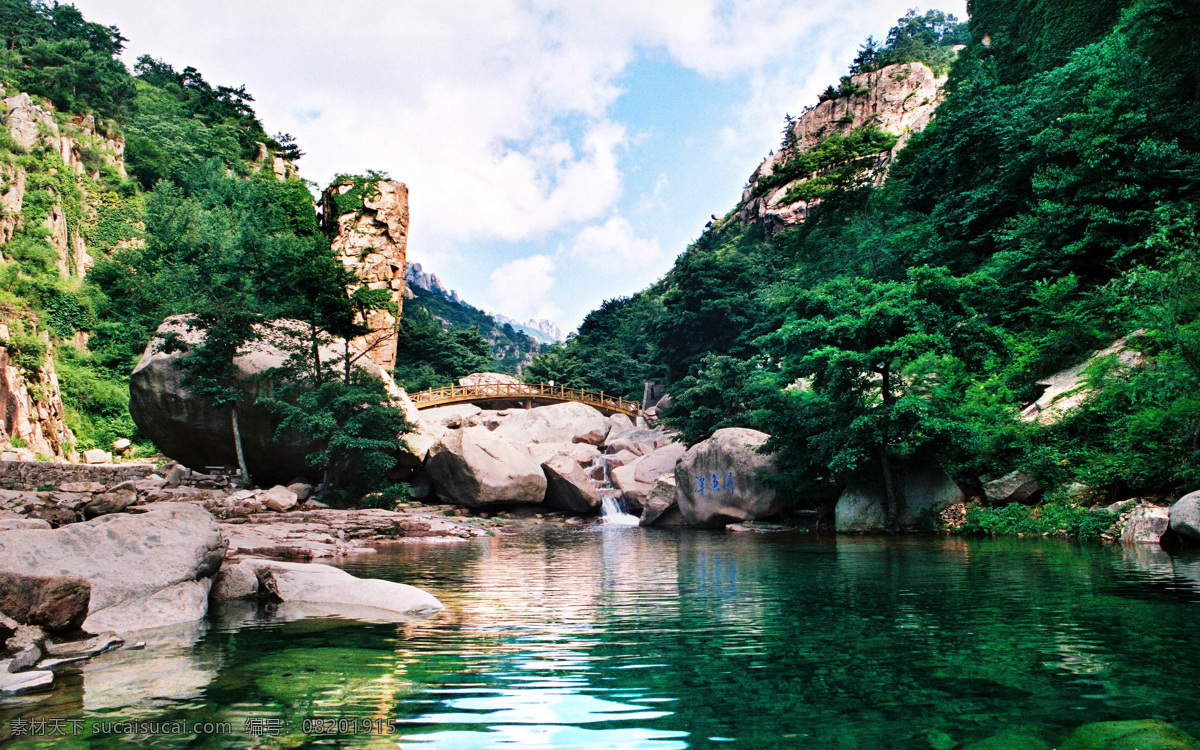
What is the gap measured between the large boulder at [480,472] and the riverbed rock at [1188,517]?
16430mm

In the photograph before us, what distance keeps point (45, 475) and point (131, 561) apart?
12992 mm

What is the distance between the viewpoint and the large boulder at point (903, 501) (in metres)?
13.5

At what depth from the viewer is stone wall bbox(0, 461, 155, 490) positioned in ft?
48.1

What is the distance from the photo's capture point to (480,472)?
20859 mm

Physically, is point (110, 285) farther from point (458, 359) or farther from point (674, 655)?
point (674, 655)

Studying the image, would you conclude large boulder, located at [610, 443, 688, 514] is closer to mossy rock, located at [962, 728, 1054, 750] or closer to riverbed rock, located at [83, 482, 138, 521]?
riverbed rock, located at [83, 482, 138, 521]

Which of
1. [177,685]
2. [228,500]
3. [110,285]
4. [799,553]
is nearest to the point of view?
[177,685]

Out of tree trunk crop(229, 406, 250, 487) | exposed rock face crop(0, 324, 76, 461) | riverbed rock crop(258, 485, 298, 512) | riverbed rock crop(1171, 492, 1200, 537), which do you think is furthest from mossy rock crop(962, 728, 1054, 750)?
exposed rock face crop(0, 324, 76, 461)

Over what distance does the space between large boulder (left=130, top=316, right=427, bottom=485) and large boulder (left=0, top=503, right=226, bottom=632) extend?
1344 cm

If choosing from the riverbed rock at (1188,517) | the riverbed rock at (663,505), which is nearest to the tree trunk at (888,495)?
the riverbed rock at (1188,517)

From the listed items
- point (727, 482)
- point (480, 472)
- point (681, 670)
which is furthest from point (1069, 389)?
Result: point (480, 472)

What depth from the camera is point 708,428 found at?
2106 centimetres

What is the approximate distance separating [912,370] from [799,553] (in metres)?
5.40

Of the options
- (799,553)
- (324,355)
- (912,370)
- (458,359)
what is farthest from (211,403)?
(458,359)
